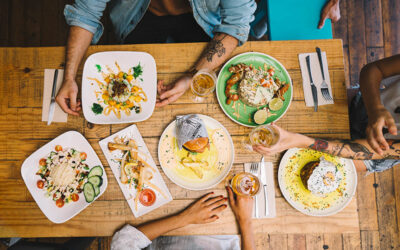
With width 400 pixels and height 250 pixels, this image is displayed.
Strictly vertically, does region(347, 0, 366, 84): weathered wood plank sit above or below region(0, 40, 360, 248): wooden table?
above

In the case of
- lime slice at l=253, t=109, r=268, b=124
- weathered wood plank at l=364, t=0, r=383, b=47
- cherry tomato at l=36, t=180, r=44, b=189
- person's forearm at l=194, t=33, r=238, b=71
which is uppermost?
weathered wood plank at l=364, t=0, r=383, b=47

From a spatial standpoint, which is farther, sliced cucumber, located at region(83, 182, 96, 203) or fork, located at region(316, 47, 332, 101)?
fork, located at region(316, 47, 332, 101)

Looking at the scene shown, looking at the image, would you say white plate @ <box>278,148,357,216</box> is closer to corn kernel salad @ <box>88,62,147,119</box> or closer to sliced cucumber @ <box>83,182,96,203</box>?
corn kernel salad @ <box>88,62,147,119</box>

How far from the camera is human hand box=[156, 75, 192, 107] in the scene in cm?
148

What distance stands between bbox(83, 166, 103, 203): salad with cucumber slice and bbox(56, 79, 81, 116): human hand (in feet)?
1.25

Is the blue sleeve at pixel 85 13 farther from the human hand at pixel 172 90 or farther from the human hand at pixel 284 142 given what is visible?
the human hand at pixel 284 142

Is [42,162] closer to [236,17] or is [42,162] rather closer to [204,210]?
[204,210]

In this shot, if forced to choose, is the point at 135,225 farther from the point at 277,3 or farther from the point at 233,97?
the point at 277,3

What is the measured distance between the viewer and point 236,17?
1548 mm

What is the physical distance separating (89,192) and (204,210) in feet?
2.28

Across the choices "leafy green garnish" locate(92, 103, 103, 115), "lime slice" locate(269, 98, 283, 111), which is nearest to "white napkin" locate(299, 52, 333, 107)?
"lime slice" locate(269, 98, 283, 111)

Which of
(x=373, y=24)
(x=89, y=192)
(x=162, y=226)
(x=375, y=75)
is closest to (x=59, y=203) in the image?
(x=89, y=192)

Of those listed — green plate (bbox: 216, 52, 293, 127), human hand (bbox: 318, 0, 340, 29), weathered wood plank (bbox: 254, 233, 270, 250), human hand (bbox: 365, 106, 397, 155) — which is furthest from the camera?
weathered wood plank (bbox: 254, 233, 270, 250)

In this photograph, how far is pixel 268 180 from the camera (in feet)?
4.91
